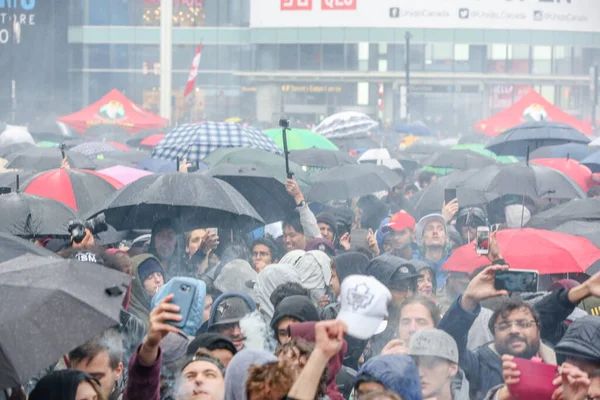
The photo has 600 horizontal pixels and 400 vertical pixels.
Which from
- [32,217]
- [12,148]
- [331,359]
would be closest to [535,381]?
[331,359]

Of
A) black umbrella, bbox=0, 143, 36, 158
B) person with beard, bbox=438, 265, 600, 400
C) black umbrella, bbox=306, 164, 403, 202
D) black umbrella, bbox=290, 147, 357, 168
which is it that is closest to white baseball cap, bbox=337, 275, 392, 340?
person with beard, bbox=438, 265, 600, 400

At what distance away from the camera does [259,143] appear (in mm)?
12391

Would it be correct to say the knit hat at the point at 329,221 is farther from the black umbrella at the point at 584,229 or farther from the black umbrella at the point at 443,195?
the black umbrella at the point at 443,195

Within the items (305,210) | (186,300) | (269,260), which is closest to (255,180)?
(305,210)

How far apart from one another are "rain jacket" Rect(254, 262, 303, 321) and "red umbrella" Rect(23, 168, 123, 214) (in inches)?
125

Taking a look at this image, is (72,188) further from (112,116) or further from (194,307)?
(112,116)

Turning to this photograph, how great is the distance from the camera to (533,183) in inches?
433

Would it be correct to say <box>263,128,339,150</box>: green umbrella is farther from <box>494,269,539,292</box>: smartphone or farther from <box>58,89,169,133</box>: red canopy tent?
<box>494,269,539,292</box>: smartphone

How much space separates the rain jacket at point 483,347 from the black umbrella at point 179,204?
2950 millimetres

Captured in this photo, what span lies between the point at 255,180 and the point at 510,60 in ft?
160

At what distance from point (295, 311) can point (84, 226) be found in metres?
2.75

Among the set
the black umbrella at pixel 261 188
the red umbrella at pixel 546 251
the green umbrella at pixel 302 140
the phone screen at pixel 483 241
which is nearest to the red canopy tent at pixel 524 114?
the green umbrella at pixel 302 140

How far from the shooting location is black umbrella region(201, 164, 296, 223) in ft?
32.4

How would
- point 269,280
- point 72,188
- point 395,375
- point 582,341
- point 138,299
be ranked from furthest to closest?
point 72,188 → point 138,299 → point 269,280 → point 582,341 → point 395,375
